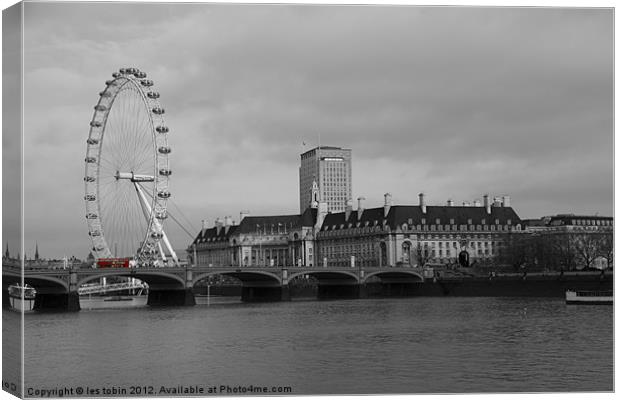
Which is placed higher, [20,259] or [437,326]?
[20,259]

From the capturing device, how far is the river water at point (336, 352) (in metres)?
13.9

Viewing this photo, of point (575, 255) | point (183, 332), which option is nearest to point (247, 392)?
point (183, 332)

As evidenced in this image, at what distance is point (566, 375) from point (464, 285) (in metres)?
38.4

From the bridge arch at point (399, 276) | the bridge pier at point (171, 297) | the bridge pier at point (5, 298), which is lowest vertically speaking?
the bridge pier at point (171, 297)

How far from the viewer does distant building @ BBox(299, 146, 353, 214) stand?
73.6m

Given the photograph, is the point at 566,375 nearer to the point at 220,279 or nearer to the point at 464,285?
the point at 464,285

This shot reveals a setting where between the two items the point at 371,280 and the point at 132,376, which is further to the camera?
the point at 371,280

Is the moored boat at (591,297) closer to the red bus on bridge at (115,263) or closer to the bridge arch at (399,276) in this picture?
the red bus on bridge at (115,263)

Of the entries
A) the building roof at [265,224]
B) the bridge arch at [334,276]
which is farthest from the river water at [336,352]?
the building roof at [265,224]

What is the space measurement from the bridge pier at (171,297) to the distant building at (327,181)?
936 inches

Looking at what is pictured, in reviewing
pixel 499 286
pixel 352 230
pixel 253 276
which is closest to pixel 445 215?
pixel 352 230

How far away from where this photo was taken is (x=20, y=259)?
34.5ft

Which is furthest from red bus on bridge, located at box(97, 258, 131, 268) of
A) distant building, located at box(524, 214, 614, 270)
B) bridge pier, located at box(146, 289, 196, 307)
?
distant building, located at box(524, 214, 614, 270)

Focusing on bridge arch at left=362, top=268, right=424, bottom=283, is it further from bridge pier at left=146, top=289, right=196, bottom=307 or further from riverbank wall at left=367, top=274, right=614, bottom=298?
bridge pier at left=146, top=289, right=196, bottom=307
